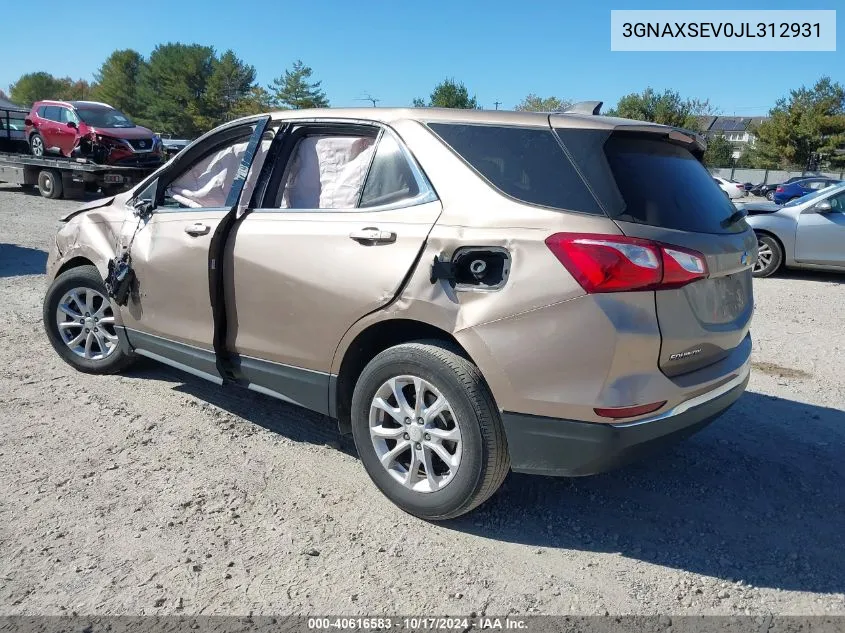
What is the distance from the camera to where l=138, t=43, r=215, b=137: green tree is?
241 ft

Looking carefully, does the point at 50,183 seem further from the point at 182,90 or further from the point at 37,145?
the point at 182,90

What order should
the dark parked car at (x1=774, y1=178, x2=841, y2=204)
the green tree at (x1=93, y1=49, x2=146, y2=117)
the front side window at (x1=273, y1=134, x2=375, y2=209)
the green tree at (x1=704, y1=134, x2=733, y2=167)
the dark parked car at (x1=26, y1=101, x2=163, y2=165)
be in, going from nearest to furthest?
1. the front side window at (x1=273, y1=134, x2=375, y2=209)
2. the dark parked car at (x1=26, y1=101, x2=163, y2=165)
3. the dark parked car at (x1=774, y1=178, x2=841, y2=204)
4. the green tree at (x1=704, y1=134, x2=733, y2=167)
5. the green tree at (x1=93, y1=49, x2=146, y2=117)

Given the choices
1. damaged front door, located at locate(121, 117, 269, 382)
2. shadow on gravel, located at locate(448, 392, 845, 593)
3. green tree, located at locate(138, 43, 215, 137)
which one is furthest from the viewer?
green tree, located at locate(138, 43, 215, 137)

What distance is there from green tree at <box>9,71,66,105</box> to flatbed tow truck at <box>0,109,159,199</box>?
103756mm

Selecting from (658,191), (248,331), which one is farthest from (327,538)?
(658,191)

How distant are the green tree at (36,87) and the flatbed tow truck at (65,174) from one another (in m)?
104

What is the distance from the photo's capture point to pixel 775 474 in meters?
3.67

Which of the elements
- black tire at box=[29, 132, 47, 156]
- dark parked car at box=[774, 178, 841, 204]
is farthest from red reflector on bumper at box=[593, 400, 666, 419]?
dark parked car at box=[774, 178, 841, 204]

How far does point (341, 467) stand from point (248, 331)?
896mm

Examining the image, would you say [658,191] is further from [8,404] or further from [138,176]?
[138,176]

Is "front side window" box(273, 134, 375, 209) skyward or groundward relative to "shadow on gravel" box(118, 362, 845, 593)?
skyward

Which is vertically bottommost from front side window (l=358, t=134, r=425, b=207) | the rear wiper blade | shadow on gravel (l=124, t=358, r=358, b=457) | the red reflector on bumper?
shadow on gravel (l=124, t=358, r=358, b=457)

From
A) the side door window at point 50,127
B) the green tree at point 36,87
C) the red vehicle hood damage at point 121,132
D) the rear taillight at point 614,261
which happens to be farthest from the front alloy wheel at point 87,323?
the green tree at point 36,87

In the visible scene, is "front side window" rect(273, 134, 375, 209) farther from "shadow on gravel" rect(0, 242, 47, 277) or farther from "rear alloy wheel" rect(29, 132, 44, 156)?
"rear alloy wheel" rect(29, 132, 44, 156)
